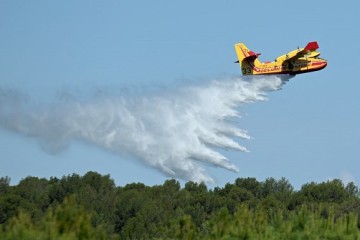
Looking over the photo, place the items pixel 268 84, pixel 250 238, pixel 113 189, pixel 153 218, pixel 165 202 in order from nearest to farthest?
pixel 250 238 → pixel 268 84 → pixel 153 218 → pixel 165 202 → pixel 113 189

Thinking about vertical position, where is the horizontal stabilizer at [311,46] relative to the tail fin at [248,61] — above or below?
above

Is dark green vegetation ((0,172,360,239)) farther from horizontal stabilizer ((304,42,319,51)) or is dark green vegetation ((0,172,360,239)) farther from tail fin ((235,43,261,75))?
horizontal stabilizer ((304,42,319,51))

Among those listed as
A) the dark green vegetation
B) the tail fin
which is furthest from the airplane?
the dark green vegetation

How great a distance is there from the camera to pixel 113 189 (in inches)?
4567

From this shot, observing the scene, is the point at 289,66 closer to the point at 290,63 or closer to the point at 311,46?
the point at 290,63

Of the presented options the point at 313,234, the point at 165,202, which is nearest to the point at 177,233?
the point at 313,234

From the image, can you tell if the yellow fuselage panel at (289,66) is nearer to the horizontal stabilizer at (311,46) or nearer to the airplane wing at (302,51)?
the airplane wing at (302,51)

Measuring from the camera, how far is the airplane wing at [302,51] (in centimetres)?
5969

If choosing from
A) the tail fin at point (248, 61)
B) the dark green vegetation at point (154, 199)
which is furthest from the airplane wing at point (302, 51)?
the dark green vegetation at point (154, 199)

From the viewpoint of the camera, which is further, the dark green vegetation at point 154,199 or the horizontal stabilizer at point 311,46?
the dark green vegetation at point 154,199

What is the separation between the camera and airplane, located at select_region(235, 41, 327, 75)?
59.7m

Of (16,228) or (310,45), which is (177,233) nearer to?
(16,228)

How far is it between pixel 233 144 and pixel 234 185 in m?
56.7

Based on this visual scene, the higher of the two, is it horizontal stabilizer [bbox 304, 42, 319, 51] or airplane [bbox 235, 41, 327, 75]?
horizontal stabilizer [bbox 304, 42, 319, 51]
